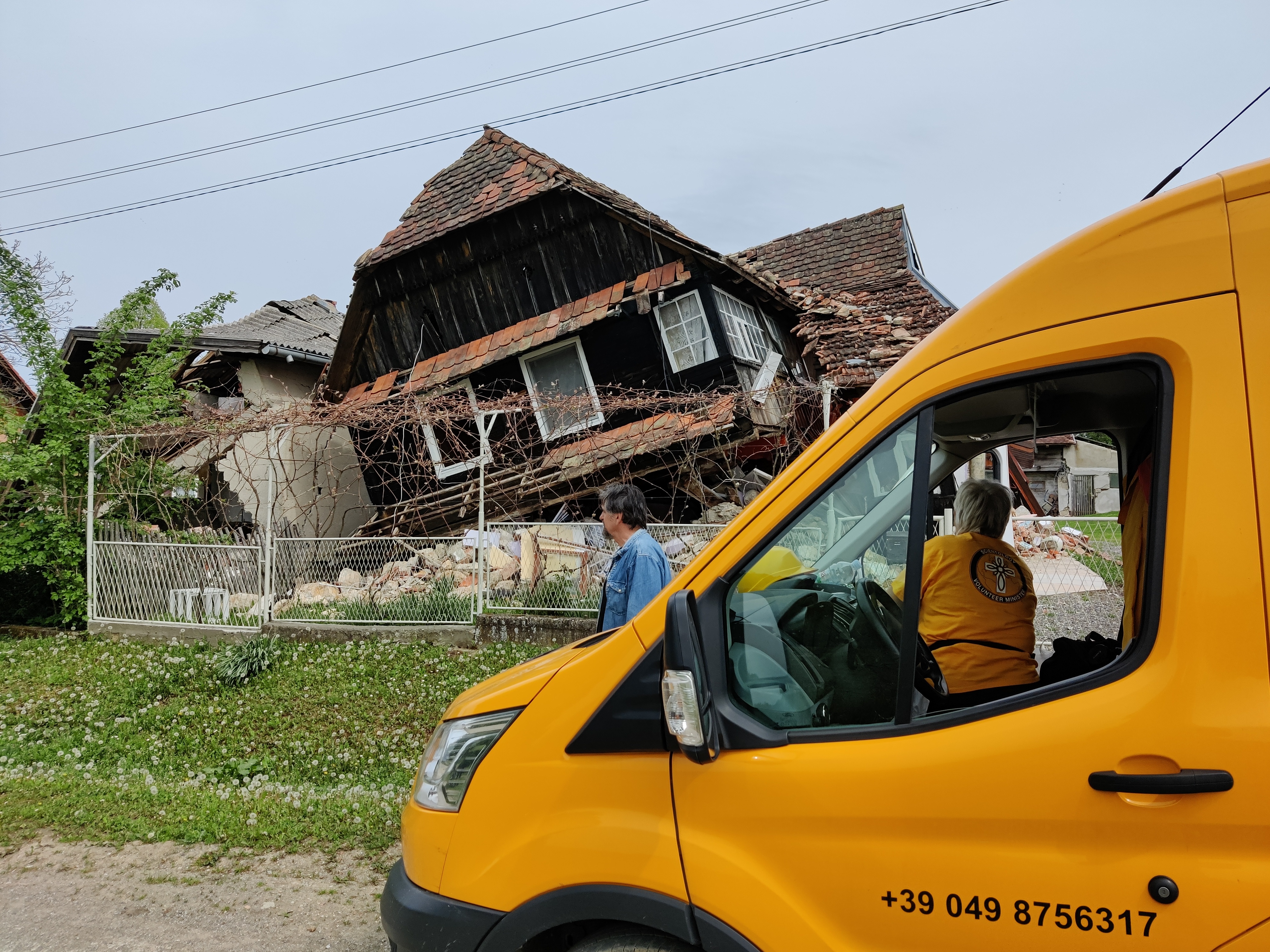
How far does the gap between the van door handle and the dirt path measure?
3.27 meters

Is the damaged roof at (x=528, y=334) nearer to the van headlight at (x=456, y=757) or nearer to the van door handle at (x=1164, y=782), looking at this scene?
the van headlight at (x=456, y=757)

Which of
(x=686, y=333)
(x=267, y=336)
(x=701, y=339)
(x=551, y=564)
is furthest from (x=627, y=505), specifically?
(x=267, y=336)

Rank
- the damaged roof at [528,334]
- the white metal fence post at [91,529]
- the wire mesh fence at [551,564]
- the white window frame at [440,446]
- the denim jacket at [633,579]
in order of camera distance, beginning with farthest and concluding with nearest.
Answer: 1. the damaged roof at [528,334]
2. the white window frame at [440,446]
3. the white metal fence post at [91,529]
4. the wire mesh fence at [551,564]
5. the denim jacket at [633,579]

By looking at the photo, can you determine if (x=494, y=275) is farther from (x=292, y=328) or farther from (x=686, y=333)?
(x=292, y=328)

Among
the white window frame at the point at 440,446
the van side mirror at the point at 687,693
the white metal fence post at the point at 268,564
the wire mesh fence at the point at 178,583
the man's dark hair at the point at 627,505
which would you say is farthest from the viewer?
the white window frame at the point at 440,446

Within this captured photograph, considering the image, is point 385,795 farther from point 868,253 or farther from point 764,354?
point 868,253

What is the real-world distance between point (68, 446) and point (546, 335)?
6748mm

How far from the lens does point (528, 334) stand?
46.3 ft

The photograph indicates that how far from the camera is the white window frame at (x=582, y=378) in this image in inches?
485

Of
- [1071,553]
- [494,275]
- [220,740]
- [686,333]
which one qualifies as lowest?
[220,740]

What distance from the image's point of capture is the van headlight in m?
2.52

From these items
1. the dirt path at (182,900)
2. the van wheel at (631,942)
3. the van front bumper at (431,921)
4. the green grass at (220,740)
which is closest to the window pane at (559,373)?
the green grass at (220,740)

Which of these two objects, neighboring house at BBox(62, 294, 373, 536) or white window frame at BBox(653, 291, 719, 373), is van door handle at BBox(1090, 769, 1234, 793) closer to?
neighboring house at BBox(62, 294, 373, 536)

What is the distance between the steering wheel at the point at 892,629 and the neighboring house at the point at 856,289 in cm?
644
